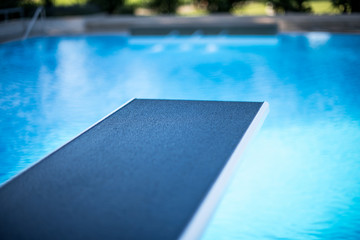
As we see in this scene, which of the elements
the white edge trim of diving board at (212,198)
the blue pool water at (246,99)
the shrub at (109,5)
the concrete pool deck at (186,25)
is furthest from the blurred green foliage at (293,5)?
the white edge trim of diving board at (212,198)

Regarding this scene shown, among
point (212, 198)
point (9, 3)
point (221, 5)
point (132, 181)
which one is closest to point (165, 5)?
point (221, 5)

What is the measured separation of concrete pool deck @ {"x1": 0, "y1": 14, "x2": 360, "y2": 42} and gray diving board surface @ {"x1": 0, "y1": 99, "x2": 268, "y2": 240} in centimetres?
1022

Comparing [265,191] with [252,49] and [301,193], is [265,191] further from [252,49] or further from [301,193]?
[252,49]

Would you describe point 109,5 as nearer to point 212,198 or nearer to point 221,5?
point 221,5

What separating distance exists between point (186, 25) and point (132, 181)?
12450 millimetres

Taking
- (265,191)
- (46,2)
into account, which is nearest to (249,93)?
(265,191)

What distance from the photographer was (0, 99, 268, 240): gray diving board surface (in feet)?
6.98

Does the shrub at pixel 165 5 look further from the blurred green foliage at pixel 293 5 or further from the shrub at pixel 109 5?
the blurred green foliage at pixel 293 5

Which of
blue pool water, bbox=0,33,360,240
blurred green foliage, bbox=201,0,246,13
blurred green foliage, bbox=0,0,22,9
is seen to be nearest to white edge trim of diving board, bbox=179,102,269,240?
blue pool water, bbox=0,33,360,240

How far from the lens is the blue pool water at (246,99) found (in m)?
4.14

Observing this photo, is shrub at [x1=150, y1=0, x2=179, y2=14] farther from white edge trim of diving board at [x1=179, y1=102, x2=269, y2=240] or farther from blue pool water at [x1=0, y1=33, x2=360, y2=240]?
white edge trim of diving board at [x1=179, y1=102, x2=269, y2=240]

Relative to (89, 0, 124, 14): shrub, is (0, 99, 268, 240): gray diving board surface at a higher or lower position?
higher

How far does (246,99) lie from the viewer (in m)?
7.41

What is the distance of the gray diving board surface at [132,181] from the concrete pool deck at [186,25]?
402 inches
